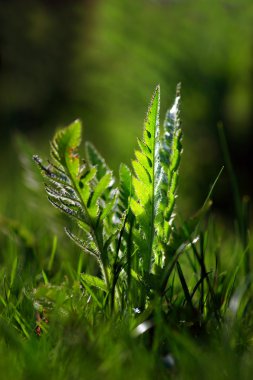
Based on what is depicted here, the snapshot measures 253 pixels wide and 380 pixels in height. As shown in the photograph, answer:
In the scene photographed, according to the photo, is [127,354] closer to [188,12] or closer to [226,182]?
[226,182]

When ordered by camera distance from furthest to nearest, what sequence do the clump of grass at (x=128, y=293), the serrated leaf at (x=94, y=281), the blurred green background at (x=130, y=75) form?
the blurred green background at (x=130, y=75)
the serrated leaf at (x=94, y=281)
the clump of grass at (x=128, y=293)

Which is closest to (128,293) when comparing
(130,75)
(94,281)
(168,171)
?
(94,281)

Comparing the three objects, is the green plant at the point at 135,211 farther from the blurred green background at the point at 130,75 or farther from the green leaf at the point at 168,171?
the blurred green background at the point at 130,75

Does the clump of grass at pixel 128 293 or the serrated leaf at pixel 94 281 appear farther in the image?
the serrated leaf at pixel 94 281

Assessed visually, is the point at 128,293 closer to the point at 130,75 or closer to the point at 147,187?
the point at 147,187

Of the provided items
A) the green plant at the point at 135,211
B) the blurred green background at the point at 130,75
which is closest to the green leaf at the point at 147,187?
the green plant at the point at 135,211

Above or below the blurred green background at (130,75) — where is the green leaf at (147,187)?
below

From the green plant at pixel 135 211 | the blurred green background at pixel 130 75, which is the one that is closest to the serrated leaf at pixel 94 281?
the green plant at pixel 135 211

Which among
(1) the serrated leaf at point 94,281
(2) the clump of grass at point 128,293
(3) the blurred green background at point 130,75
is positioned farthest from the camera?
(3) the blurred green background at point 130,75

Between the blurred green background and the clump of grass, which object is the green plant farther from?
the blurred green background

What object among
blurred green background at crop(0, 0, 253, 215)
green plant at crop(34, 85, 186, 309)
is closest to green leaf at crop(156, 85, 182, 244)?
green plant at crop(34, 85, 186, 309)
